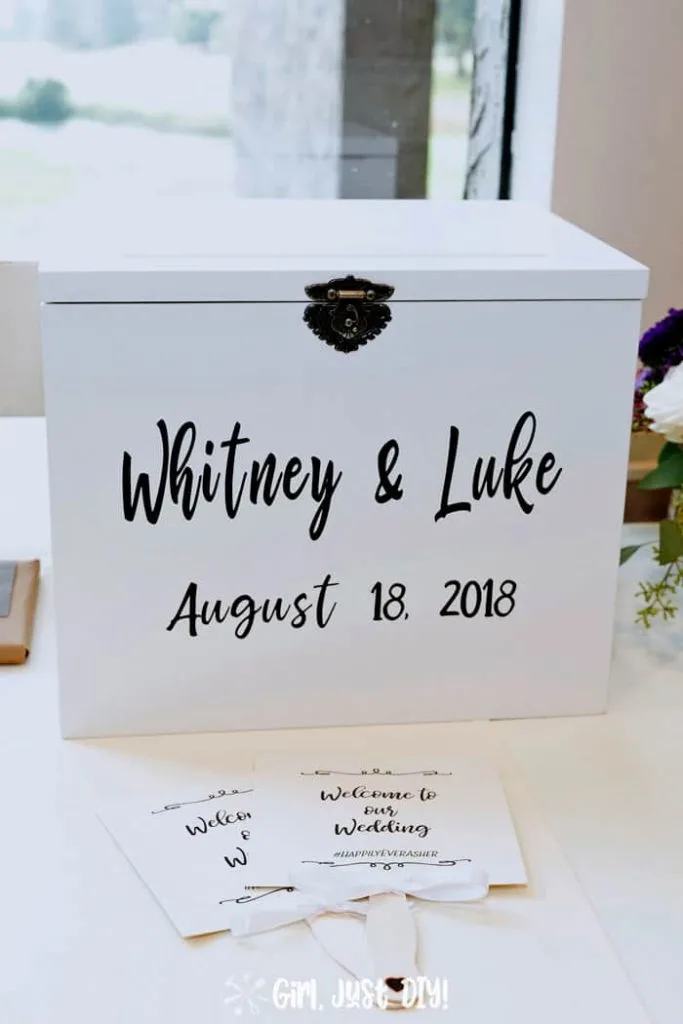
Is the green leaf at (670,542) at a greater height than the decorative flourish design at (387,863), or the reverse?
the green leaf at (670,542)

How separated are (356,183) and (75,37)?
0.40 m

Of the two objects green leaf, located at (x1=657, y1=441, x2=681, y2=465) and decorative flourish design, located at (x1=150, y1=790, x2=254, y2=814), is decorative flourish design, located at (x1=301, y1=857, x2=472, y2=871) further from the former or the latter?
green leaf, located at (x1=657, y1=441, x2=681, y2=465)

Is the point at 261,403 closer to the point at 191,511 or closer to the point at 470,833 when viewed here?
the point at 191,511

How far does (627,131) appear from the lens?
1.38 meters

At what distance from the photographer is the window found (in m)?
1.57

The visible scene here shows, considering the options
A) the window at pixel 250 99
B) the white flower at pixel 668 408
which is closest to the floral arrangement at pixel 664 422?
the white flower at pixel 668 408

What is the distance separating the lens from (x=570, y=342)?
0.73 m

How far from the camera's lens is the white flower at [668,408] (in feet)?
2.77

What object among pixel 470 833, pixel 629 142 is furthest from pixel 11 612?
pixel 629 142

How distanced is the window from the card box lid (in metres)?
0.80

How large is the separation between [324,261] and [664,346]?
326mm

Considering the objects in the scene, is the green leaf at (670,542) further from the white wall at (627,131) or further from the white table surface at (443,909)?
the white wall at (627,131)

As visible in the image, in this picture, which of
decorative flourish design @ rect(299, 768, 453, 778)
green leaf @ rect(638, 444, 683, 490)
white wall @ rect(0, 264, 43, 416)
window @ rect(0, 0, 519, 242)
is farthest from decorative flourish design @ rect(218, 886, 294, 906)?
window @ rect(0, 0, 519, 242)

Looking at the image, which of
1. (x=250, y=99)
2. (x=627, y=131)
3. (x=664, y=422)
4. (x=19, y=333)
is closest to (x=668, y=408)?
(x=664, y=422)
